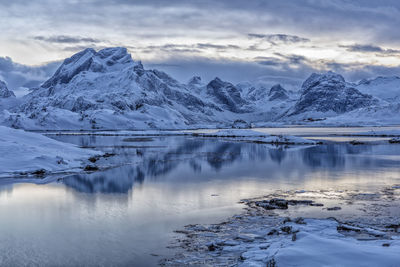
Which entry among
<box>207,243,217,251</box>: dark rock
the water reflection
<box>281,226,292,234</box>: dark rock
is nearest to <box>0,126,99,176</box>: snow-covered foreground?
the water reflection

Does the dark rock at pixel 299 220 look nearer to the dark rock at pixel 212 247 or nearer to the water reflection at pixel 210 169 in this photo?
the dark rock at pixel 212 247

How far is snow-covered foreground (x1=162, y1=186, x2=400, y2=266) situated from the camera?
1320 cm

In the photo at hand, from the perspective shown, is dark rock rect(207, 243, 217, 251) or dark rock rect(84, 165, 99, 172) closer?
dark rock rect(207, 243, 217, 251)

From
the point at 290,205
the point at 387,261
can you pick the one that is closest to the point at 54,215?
the point at 290,205

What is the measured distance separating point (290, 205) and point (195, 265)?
1071cm

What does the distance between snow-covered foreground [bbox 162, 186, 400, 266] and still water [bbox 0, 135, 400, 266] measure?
137 cm

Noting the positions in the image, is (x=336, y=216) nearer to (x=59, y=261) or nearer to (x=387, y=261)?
(x=387, y=261)

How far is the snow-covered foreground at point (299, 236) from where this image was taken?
520 inches

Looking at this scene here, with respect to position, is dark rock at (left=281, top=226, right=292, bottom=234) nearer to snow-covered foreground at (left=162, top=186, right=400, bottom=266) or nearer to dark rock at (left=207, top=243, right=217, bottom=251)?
snow-covered foreground at (left=162, top=186, right=400, bottom=266)

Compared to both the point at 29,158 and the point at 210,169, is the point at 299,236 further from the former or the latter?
the point at 29,158

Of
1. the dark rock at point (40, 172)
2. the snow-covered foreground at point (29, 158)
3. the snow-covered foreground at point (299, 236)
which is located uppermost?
the snow-covered foreground at point (29, 158)

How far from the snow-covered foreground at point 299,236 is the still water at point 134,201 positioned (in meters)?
1.37

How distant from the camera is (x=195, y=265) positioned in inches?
559

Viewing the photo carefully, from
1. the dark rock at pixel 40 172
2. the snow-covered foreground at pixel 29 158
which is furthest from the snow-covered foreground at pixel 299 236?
the snow-covered foreground at pixel 29 158
